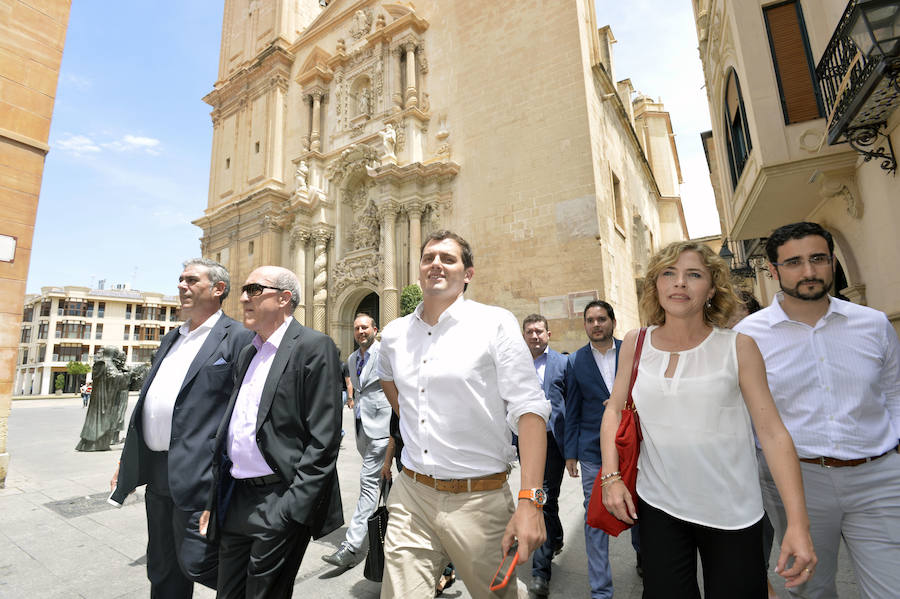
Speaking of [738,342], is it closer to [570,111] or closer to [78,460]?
[78,460]

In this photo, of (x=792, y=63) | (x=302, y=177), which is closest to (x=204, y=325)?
(x=792, y=63)

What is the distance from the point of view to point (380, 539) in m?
2.46

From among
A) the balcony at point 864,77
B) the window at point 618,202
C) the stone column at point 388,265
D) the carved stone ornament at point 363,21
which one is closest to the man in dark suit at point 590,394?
the balcony at point 864,77

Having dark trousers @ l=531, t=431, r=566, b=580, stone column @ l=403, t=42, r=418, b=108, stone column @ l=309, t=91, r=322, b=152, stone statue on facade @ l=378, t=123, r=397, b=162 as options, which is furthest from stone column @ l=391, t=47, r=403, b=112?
dark trousers @ l=531, t=431, r=566, b=580

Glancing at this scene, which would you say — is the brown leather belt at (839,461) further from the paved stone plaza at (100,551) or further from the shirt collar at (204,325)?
the shirt collar at (204,325)

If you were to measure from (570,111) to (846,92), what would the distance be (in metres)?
8.32

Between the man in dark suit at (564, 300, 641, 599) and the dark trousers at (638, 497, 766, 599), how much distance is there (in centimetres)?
128

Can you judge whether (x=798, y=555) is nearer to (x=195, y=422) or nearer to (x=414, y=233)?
(x=195, y=422)

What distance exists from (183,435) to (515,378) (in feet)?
6.12

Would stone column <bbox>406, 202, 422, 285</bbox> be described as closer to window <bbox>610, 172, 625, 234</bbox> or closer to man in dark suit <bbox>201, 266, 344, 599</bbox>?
window <bbox>610, 172, 625, 234</bbox>

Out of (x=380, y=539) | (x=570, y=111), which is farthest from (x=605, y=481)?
(x=570, y=111)

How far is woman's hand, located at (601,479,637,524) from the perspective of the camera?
1708mm

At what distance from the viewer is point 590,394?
10.9 ft

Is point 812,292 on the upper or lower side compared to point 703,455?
upper
